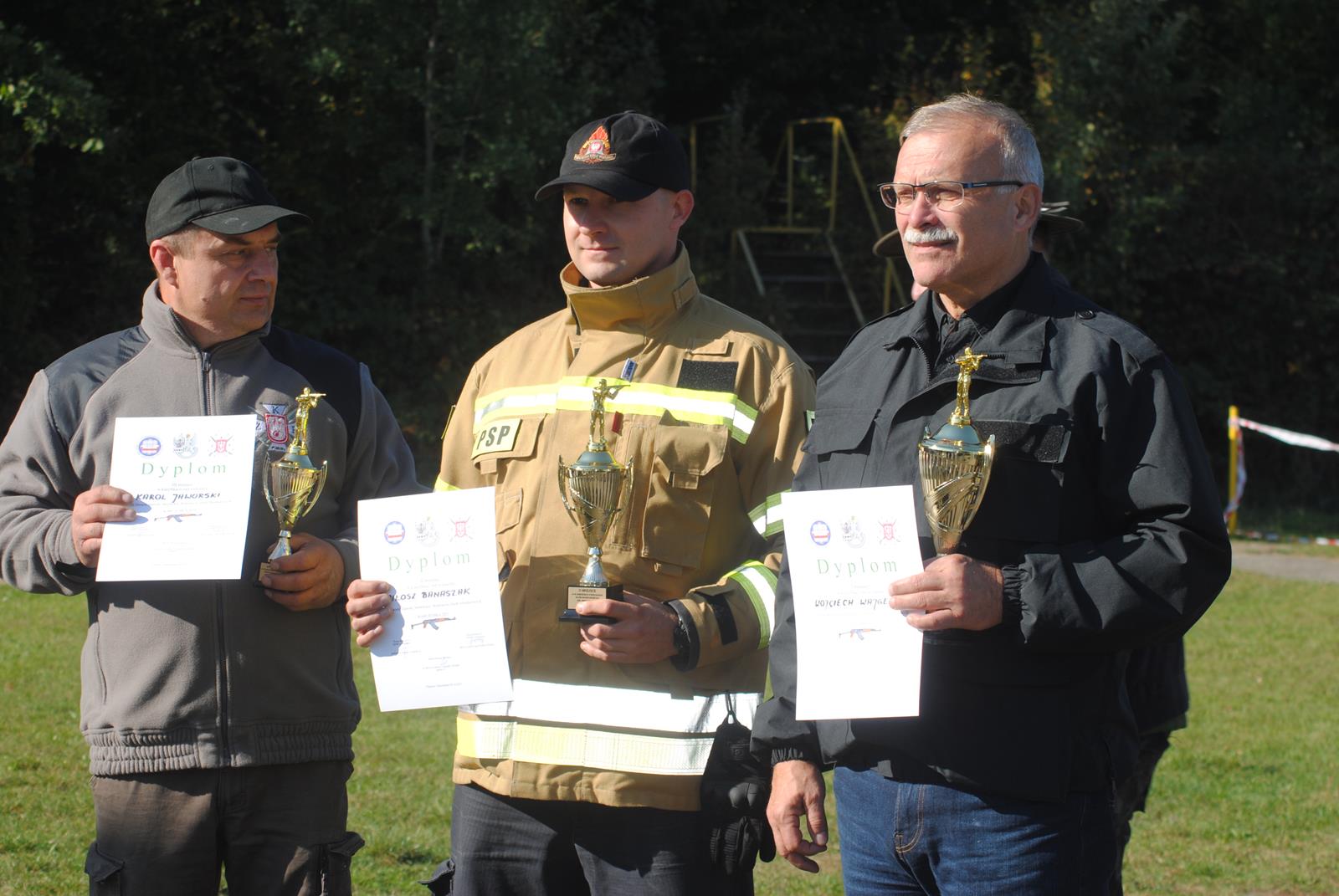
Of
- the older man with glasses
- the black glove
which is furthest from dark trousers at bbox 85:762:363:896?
the older man with glasses

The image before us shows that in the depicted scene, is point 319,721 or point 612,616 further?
point 319,721

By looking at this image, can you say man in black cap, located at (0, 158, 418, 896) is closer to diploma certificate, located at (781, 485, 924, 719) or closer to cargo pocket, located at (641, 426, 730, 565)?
cargo pocket, located at (641, 426, 730, 565)

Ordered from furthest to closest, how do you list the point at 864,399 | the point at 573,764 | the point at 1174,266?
the point at 1174,266, the point at 573,764, the point at 864,399

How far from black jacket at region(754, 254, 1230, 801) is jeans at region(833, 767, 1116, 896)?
0.04 meters

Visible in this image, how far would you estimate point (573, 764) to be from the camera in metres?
3.12

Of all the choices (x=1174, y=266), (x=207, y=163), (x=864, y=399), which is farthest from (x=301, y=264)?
(x=864, y=399)

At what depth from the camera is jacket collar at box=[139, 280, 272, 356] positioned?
11.1ft

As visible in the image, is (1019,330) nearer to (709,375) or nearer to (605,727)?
(709,375)

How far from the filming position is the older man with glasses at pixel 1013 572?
2.52 m

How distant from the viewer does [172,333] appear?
339 cm

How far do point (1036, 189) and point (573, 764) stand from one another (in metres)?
1.53

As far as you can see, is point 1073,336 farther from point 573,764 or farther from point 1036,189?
point 573,764

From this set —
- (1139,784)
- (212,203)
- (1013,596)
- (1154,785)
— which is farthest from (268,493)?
(1154,785)

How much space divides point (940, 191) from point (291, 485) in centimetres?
153
